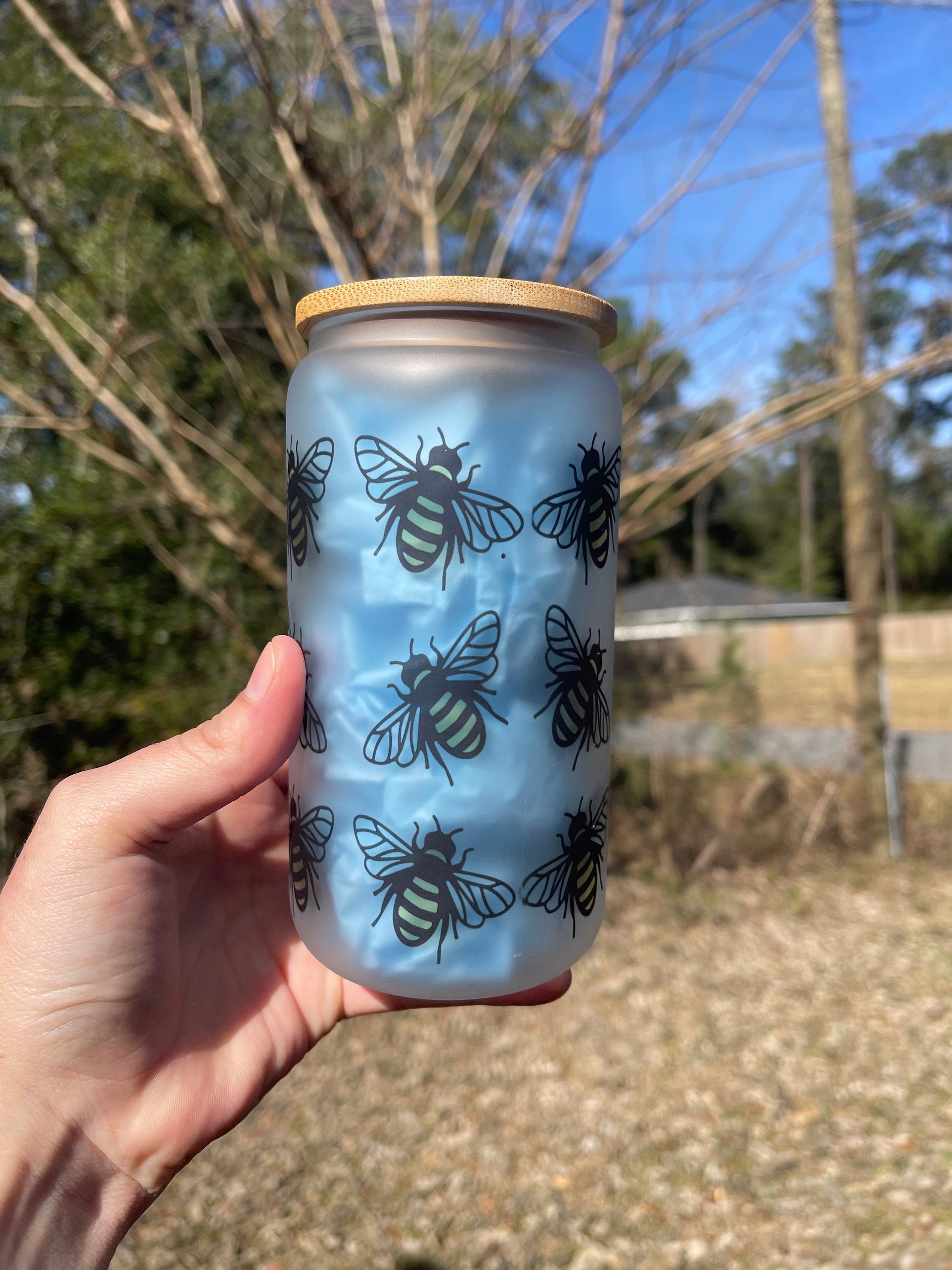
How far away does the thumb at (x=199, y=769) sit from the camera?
1.18 meters

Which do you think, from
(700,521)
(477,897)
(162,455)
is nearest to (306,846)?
(477,897)

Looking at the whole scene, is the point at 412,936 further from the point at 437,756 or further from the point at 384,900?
the point at 437,756

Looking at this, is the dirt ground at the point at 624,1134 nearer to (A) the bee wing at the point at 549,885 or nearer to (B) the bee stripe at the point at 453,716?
(A) the bee wing at the point at 549,885

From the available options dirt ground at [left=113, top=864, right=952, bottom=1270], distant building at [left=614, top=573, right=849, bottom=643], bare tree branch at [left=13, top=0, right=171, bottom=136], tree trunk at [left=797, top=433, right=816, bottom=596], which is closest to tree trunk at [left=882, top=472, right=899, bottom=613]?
distant building at [left=614, top=573, right=849, bottom=643]

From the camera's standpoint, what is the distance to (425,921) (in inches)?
43.6

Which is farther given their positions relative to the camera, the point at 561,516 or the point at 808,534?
the point at 808,534

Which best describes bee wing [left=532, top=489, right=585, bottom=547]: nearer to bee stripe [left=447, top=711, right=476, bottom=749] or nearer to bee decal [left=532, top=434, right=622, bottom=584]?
bee decal [left=532, top=434, right=622, bottom=584]

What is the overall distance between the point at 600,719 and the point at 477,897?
30 cm

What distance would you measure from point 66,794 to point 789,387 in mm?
2947

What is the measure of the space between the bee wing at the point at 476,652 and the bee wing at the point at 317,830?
27 cm

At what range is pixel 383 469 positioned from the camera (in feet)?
3.57

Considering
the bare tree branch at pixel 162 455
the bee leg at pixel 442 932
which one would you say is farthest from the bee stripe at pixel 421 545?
the bare tree branch at pixel 162 455

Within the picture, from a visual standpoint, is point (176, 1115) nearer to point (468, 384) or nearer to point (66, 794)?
point (66, 794)

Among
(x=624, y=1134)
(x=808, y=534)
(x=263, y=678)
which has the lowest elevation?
(x=624, y=1134)
